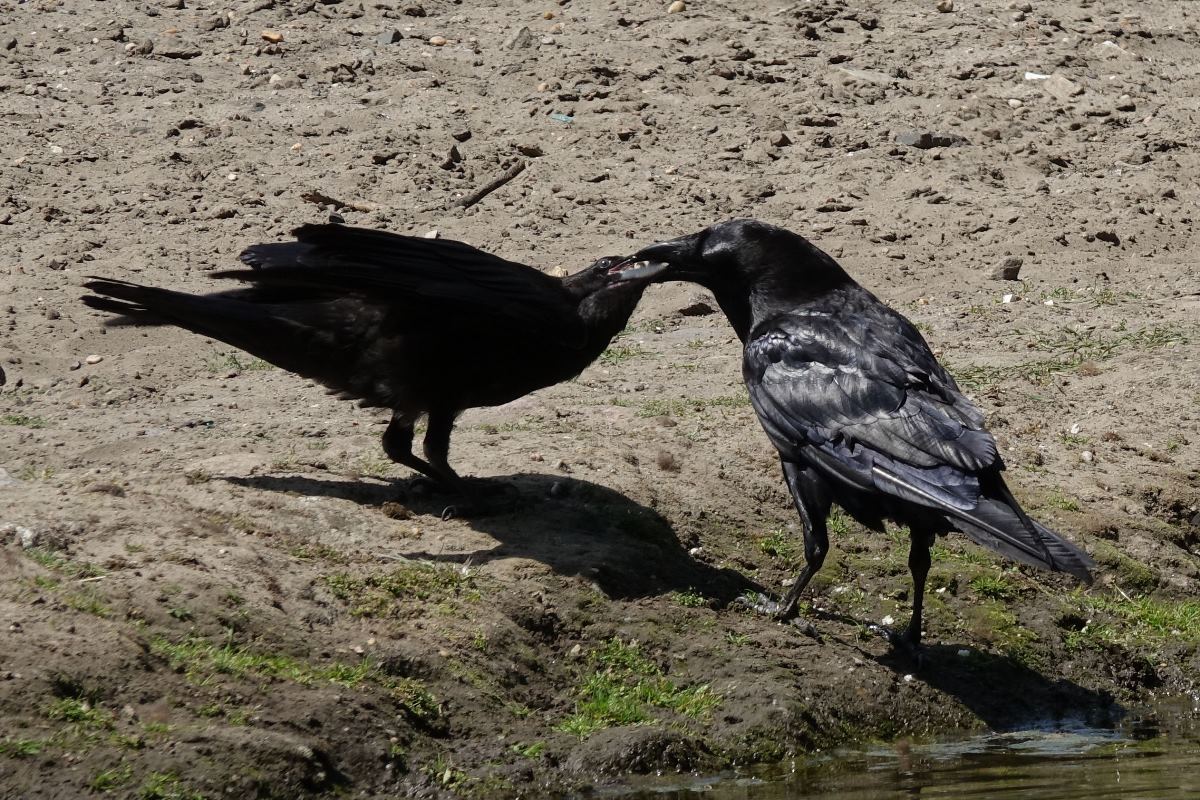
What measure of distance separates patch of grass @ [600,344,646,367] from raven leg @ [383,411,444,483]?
106 inches

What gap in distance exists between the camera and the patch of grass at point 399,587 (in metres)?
5.68

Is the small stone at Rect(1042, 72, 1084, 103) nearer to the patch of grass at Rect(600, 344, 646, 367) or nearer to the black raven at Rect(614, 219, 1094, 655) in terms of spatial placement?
the patch of grass at Rect(600, 344, 646, 367)

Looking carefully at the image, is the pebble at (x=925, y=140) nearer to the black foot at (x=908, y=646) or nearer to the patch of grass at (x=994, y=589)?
the patch of grass at (x=994, y=589)

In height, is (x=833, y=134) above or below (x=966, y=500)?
below

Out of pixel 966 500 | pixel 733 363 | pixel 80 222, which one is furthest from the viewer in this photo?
pixel 80 222

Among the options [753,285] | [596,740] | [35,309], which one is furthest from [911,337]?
[35,309]

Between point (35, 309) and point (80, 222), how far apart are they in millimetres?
1484

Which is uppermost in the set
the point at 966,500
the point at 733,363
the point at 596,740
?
the point at 966,500

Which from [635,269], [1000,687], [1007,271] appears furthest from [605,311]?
[1007,271]

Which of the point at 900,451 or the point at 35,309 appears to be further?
the point at 35,309

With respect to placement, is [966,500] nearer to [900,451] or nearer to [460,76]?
[900,451]

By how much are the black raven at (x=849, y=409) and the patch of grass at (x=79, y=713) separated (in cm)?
274

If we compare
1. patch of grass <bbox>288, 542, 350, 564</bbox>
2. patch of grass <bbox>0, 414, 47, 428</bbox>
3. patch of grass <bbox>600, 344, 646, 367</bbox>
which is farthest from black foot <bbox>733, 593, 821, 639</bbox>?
patch of grass <bbox>0, 414, 47, 428</bbox>

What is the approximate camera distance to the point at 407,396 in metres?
6.84
